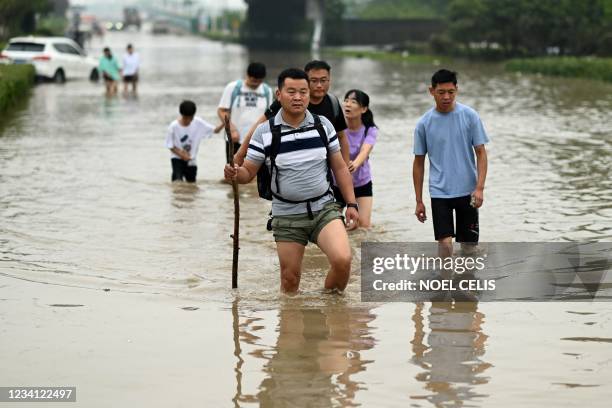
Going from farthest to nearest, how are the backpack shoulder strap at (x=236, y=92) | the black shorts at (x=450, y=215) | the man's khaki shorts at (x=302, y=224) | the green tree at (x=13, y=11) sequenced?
the green tree at (x=13, y=11) → the backpack shoulder strap at (x=236, y=92) → the black shorts at (x=450, y=215) → the man's khaki shorts at (x=302, y=224)

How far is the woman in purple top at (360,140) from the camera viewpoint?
10219 mm

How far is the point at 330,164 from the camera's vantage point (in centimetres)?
789

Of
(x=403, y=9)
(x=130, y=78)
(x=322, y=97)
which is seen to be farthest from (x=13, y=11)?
(x=403, y=9)

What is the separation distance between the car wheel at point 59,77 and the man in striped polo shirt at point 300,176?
1223 inches

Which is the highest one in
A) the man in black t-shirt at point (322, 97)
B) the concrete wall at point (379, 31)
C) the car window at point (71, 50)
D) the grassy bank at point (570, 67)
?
the concrete wall at point (379, 31)

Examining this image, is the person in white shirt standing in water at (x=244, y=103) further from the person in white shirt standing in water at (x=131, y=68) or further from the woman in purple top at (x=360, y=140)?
the person in white shirt standing in water at (x=131, y=68)

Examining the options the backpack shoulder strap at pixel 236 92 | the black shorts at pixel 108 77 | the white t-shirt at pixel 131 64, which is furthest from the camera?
the white t-shirt at pixel 131 64

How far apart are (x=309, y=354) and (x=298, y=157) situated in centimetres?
134

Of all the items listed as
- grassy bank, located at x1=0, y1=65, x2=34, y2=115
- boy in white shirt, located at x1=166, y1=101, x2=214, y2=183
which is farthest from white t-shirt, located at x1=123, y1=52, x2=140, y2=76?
boy in white shirt, located at x1=166, y1=101, x2=214, y2=183

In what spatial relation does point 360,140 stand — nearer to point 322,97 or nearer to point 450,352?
point 322,97


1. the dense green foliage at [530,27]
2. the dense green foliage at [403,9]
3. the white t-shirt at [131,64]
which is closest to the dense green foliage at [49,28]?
the dense green foliage at [530,27]

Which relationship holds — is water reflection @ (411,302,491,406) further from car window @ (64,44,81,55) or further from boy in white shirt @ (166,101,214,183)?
car window @ (64,44,81,55)

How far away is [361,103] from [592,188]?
4.99 meters

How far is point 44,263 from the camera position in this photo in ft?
33.1
